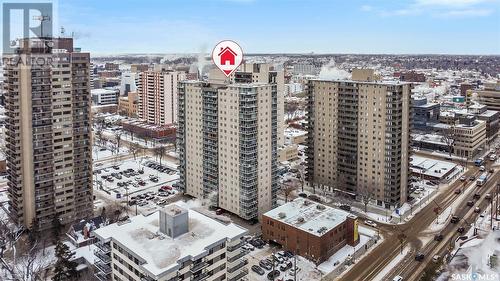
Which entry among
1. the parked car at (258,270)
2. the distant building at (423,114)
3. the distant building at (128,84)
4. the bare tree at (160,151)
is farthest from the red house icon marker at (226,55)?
the distant building at (128,84)

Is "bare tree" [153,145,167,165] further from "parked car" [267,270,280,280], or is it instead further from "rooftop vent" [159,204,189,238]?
"rooftop vent" [159,204,189,238]

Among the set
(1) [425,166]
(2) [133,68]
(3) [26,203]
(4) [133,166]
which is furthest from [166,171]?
(2) [133,68]

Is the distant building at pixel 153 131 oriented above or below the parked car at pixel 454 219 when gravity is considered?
above

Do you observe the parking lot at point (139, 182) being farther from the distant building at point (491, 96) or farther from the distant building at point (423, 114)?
the distant building at point (491, 96)

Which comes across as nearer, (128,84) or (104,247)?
(104,247)

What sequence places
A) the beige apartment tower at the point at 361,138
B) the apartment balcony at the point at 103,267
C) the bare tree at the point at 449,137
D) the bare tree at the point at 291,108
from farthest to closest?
the bare tree at the point at 291,108, the bare tree at the point at 449,137, the beige apartment tower at the point at 361,138, the apartment balcony at the point at 103,267

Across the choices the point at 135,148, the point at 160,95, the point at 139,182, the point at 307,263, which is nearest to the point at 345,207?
the point at 307,263

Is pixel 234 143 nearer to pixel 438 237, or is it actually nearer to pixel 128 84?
pixel 438 237
